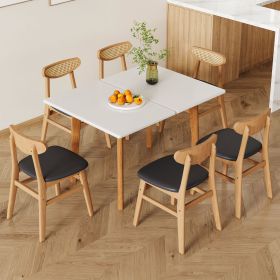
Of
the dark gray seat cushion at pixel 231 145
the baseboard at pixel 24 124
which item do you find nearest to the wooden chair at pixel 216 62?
the dark gray seat cushion at pixel 231 145

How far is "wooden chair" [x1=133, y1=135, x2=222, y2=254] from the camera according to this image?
4121mm

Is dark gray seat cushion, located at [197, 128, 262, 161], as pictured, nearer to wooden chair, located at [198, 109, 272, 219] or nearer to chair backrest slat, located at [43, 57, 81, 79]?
wooden chair, located at [198, 109, 272, 219]

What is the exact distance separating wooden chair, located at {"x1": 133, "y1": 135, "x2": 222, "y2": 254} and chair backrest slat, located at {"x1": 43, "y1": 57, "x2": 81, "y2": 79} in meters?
1.42

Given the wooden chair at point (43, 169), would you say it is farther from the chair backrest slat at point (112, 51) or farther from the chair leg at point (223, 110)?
the chair leg at point (223, 110)

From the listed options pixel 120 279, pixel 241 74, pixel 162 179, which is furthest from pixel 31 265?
pixel 241 74

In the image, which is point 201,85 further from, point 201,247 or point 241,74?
point 241,74

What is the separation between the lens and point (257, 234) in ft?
14.9

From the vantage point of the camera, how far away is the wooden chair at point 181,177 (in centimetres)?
412

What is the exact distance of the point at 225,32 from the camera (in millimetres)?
6645

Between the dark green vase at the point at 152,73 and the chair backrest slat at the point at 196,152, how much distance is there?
1.11 meters

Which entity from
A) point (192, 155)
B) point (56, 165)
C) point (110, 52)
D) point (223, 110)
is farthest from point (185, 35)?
point (192, 155)

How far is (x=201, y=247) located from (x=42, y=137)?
1.86m

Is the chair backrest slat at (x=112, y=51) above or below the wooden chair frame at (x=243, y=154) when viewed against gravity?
above

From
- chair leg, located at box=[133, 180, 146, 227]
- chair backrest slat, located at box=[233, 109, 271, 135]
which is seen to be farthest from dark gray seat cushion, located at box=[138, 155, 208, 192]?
chair backrest slat, located at box=[233, 109, 271, 135]
